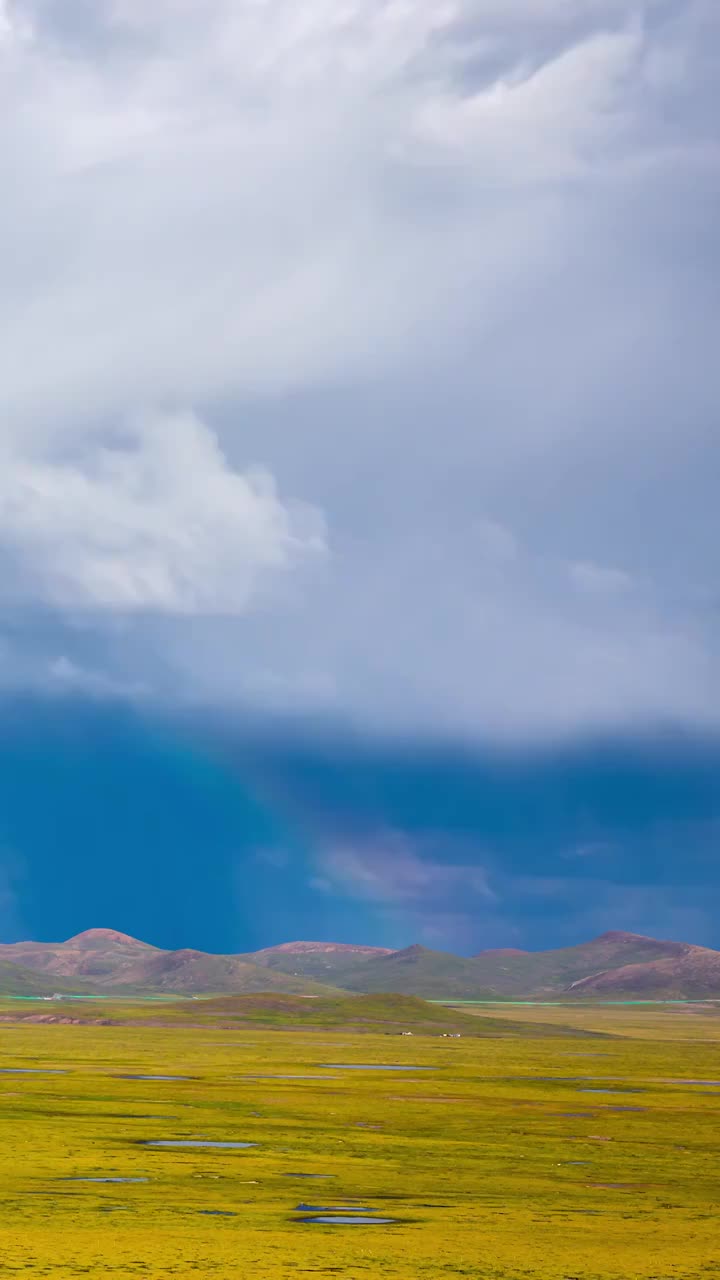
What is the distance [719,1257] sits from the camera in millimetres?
A: 38844

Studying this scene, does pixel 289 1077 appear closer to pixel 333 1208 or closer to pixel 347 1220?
pixel 333 1208

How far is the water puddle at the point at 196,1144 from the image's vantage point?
203 ft

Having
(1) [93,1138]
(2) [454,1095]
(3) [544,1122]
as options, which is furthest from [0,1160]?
(2) [454,1095]

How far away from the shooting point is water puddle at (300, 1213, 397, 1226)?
42.7m

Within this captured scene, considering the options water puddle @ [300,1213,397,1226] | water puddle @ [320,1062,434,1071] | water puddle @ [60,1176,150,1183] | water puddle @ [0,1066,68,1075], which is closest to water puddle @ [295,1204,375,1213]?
water puddle @ [300,1213,397,1226]

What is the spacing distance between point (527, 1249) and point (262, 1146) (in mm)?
26426

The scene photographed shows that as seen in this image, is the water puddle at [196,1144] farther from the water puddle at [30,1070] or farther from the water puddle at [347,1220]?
the water puddle at [30,1070]

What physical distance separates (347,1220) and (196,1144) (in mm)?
21400

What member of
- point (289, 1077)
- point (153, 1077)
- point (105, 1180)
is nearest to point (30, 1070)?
point (153, 1077)

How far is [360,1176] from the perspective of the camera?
177 feet

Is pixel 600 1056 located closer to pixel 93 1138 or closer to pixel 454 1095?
pixel 454 1095

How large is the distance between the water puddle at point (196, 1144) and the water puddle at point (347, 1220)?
18.8 m

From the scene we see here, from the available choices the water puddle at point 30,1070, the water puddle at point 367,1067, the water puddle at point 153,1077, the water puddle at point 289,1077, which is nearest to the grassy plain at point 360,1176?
the water puddle at point 153,1077

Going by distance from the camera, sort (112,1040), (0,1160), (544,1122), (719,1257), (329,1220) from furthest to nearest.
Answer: (112,1040) → (544,1122) → (0,1160) → (329,1220) → (719,1257)
